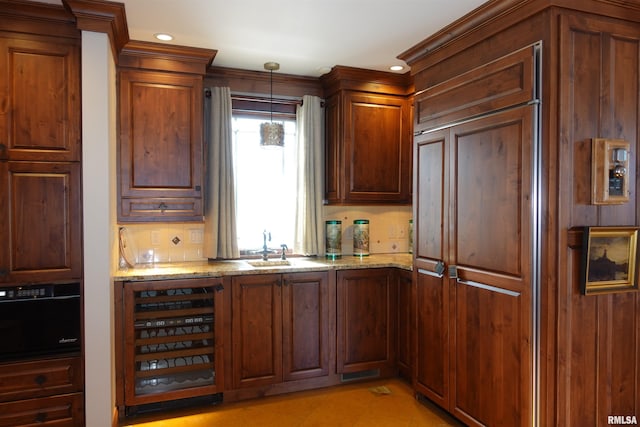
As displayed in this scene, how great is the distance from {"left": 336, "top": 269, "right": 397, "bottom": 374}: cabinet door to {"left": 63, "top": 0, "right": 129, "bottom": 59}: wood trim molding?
2.31 meters

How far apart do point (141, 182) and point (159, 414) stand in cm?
167

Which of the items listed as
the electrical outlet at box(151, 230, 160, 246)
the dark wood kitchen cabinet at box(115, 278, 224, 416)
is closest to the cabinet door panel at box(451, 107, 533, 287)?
the dark wood kitchen cabinet at box(115, 278, 224, 416)

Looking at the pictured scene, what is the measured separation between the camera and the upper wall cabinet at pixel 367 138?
384 centimetres

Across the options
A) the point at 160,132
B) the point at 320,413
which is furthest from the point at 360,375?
the point at 160,132

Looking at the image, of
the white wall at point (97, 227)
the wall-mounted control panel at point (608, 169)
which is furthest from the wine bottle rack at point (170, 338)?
the wall-mounted control panel at point (608, 169)

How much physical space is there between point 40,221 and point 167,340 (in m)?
1.12

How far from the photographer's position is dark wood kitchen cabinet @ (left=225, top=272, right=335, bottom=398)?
3.26m

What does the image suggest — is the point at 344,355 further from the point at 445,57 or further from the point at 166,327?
the point at 445,57

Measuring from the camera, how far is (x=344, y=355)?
140 inches

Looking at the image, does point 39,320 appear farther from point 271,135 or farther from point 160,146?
point 271,135

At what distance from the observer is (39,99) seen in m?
2.62

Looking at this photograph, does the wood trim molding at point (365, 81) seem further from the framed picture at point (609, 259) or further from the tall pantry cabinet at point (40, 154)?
the framed picture at point (609, 259)

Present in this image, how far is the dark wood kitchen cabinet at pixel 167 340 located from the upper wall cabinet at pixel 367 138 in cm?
147

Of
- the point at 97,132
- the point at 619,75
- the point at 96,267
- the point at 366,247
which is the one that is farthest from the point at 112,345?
the point at 619,75
